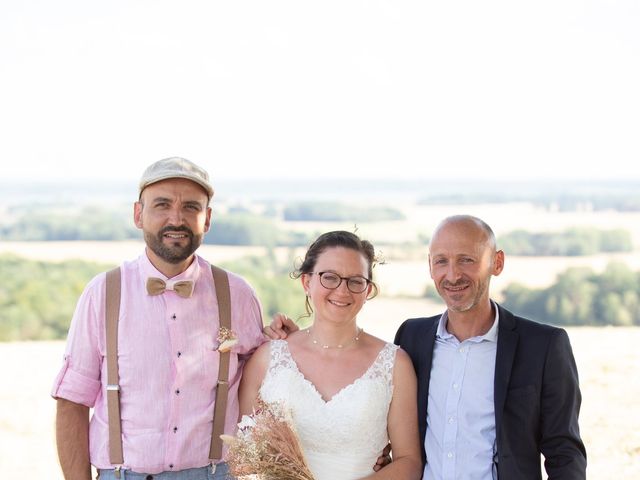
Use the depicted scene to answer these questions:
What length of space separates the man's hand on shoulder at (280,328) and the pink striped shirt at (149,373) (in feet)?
1.09

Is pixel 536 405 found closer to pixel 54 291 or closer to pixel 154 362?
pixel 154 362

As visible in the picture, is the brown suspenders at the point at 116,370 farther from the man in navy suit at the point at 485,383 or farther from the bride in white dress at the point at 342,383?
the man in navy suit at the point at 485,383

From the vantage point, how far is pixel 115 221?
139 feet

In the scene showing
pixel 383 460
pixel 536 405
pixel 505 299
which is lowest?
pixel 505 299

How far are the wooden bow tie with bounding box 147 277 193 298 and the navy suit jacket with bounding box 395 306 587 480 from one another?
57.1 inches

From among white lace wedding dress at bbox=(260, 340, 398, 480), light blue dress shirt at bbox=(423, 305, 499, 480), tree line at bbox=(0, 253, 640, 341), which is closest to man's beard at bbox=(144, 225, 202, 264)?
white lace wedding dress at bbox=(260, 340, 398, 480)

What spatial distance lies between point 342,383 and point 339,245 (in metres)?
0.65

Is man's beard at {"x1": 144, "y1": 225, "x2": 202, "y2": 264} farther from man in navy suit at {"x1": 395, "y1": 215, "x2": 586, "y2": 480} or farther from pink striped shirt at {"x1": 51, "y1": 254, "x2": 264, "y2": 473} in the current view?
man in navy suit at {"x1": 395, "y1": 215, "x2": 586, "y2": 480}

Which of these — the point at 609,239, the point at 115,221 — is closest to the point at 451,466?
the point at 609,239

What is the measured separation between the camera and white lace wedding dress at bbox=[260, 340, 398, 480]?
3917 mm

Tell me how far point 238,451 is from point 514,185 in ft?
152


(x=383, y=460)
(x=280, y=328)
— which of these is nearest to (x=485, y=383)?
(x=383, y=460)

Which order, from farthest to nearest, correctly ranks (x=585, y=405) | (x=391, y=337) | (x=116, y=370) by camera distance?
(x=391, y=337), (x=585, y=405), (x=116, y=370)

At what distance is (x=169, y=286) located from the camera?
12.9 feet
